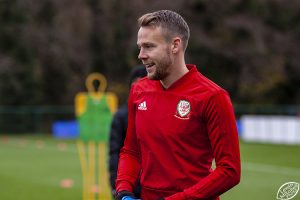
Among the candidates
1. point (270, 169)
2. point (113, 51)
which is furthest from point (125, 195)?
point (113, 51)

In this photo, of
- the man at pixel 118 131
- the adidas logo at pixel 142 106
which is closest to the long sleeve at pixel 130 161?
the adidas logo at pixel 142 106

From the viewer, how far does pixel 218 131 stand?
12.9 ft

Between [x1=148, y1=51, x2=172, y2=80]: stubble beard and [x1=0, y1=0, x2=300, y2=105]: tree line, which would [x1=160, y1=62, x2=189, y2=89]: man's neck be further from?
[x1=0, y1=0, x2=300, y2=105]: tree line

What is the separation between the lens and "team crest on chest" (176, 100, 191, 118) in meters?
4.02

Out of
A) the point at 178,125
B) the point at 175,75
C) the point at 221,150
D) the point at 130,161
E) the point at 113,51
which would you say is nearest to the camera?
the point at 221,150

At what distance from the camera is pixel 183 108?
4.04m

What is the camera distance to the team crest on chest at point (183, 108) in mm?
4023

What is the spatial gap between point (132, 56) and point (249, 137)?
13.0 m

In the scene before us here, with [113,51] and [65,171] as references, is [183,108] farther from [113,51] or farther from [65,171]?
[113,51]

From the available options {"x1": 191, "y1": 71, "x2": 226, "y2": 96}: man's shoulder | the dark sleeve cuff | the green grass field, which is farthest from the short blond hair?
the green grass field

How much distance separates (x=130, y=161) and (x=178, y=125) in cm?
54

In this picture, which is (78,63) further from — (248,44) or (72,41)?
(248,44)

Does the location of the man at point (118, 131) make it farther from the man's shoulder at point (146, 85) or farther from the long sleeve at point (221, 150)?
the long sleeve at point (221, 150)

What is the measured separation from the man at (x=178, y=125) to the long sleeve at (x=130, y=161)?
3.4 inches
